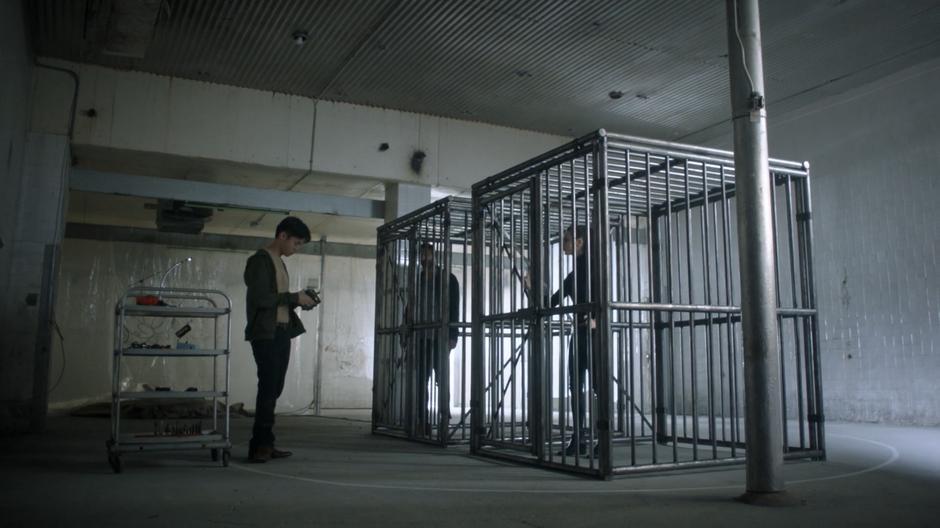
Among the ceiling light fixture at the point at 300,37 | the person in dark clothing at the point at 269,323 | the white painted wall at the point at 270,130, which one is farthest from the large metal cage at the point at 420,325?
the ceiling light fixture at the point at 300,37

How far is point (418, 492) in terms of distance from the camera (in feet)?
13.2

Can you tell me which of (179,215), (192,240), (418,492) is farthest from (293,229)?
(192,240)

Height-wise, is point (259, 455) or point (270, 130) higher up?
point (270, 130)

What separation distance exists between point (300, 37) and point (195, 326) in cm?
669

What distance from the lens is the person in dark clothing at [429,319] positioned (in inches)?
282

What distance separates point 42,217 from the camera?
809 cm

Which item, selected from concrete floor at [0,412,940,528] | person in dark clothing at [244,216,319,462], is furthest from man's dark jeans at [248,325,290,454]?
concrete floor at [0,412,940,528]

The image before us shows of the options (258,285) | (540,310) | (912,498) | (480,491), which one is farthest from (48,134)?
(912,498)

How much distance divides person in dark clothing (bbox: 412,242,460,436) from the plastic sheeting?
612cm

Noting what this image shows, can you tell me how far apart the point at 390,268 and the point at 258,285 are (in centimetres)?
332

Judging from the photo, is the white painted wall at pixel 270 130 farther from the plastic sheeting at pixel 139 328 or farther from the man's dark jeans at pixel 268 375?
the man's dark jeans at pixel 268 375

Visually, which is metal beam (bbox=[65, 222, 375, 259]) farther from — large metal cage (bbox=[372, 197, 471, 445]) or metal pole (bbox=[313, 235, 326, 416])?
large metal cage (bbox=[372, 197, 471, 445])

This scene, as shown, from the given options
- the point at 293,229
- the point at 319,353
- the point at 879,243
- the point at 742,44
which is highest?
the point at 742,44

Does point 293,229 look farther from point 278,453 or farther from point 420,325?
point 420,325
